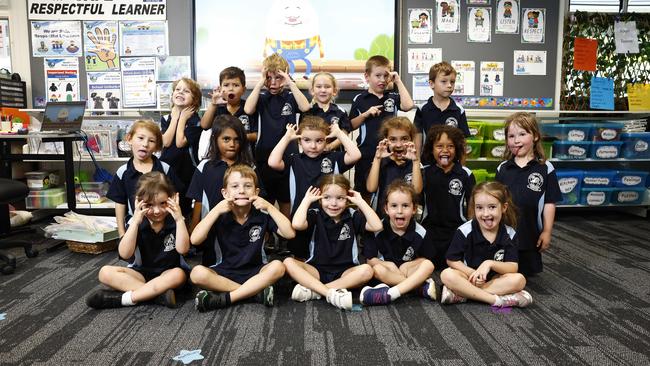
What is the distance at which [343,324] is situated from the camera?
1790 millimetres

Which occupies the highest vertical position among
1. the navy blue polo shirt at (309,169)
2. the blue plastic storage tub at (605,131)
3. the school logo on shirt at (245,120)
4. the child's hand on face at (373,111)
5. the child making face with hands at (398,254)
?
the child's hand on face at (373,111)

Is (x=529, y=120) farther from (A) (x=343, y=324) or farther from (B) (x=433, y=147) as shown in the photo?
(A) (x=343, y=324)

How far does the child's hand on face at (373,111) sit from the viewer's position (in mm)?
2684

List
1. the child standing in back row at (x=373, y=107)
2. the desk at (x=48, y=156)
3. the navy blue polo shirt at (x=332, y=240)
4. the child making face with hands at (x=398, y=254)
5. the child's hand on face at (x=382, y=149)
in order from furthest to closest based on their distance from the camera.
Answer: the desk at (x=48, y=156), the child standing in back row at (x=373, y=107), the child's hand on face at (x=382, y=149), the navy blue polo shirt at (x=332, y=240), the child making face with hands at (x=398, y=254)

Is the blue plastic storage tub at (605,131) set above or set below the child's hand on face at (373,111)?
below

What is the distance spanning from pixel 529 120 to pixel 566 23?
2266mm

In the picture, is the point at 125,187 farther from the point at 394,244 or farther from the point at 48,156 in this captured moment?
the point at 394,244

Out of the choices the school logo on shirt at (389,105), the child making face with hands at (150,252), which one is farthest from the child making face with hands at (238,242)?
the school logo on shirt at (389,105)

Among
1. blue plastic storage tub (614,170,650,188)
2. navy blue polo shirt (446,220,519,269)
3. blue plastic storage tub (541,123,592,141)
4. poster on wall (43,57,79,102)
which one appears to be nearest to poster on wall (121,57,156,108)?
poster on wall (43,57,79,102)

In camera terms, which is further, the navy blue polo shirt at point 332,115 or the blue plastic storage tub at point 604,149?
the blue plastic storage tub at point 604,149

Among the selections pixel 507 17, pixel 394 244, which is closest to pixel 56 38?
pixel 394 244

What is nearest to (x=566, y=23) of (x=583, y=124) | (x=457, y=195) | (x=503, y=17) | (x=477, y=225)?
(x=503, y=17)

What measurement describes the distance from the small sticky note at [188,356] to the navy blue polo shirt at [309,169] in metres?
0.98

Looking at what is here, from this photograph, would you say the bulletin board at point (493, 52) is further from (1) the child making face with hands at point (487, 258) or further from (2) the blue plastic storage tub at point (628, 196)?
(1) the child making face with hands at point (487, 258)
